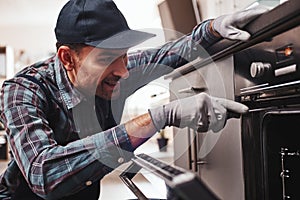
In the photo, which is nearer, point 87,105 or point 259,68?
point 259,68

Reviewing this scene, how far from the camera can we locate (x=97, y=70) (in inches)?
39.1

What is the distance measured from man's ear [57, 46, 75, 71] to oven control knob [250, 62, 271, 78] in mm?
498

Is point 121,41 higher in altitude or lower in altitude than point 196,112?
higher

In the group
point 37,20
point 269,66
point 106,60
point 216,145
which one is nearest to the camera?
point 269,66

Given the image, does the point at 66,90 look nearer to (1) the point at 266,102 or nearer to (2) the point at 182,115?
(2) the point at 182,115

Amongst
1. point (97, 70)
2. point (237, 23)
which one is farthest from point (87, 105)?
point (237, 23)

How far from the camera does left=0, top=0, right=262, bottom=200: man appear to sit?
0.79 m

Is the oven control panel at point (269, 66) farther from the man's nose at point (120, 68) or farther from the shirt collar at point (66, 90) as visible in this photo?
the shirt collar at point (66, 90)

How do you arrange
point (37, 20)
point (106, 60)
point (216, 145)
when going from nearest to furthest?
point (106, 60), point (216, 145), point (37, 20)

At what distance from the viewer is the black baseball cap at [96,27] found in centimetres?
99

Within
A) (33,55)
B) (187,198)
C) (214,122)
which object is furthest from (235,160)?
(33,55)

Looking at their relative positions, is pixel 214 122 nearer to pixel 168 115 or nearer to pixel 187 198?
pixel 168 115

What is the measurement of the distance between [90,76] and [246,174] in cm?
47

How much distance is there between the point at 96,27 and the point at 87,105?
0.87 ft
